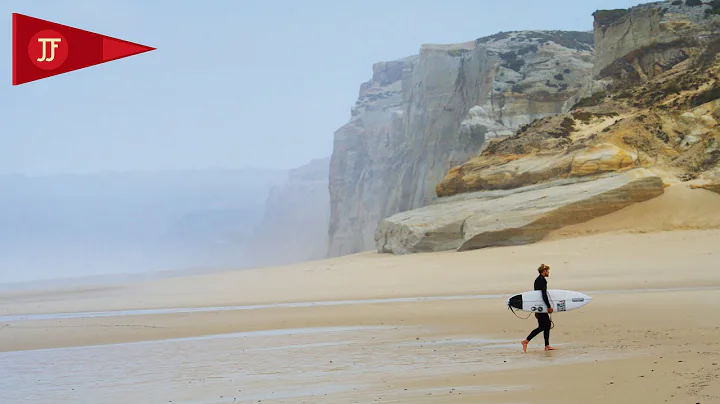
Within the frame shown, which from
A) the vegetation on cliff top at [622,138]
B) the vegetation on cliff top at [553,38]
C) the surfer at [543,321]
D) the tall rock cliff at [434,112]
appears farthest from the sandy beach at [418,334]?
the vegetation on cliff top at [553,38]

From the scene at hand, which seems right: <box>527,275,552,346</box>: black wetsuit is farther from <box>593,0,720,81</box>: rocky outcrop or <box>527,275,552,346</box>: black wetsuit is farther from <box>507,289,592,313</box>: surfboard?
<box>593,0,720,81</box>: rocky outcrop

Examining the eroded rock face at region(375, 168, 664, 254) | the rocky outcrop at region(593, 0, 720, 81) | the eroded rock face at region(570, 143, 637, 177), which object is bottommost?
the eroded rock face at region(375, 168, 664, 254)

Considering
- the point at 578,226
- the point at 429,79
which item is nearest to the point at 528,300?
the point at 578,226

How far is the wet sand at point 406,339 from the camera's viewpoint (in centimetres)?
708

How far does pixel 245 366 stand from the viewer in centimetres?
907

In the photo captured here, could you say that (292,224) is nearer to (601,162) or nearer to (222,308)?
(601,162)

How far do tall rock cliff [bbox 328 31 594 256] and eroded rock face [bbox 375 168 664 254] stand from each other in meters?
14.8

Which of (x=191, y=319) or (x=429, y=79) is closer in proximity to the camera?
(x=191, y=319)

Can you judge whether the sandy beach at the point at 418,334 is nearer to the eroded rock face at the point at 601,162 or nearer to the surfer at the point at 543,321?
the surfer at the point at 543,321

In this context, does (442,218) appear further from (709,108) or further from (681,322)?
(681,322)

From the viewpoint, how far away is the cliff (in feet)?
73.9

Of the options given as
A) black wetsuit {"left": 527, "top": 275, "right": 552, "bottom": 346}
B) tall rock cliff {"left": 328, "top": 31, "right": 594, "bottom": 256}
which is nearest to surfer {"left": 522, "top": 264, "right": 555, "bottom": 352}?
black wetsuit {"left": 527, "top": 275, "right": 552, "bottom": 346}

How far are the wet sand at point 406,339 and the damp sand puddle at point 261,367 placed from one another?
1.1 inches

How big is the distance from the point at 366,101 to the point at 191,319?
8344 cm
